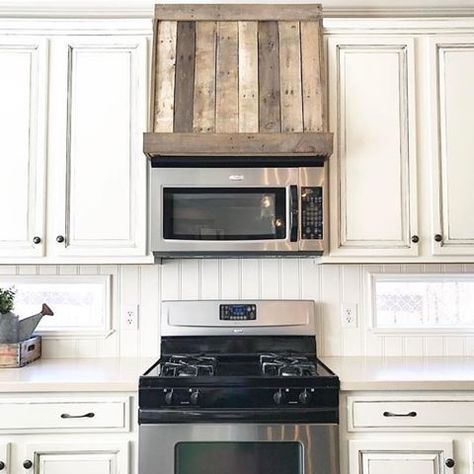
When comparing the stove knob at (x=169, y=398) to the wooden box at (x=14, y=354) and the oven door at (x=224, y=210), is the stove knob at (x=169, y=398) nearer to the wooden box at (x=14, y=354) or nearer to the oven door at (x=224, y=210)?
the oven door at (x=224, y=210)

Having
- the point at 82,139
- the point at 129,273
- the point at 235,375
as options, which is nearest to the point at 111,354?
the point at 129,273

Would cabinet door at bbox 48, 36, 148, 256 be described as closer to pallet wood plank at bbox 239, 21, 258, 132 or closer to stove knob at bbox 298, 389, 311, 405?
pallet wood plank at bbox 239, 21, 258, 132

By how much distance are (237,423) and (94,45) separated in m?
1.75

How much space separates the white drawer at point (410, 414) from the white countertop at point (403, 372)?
0.21ft

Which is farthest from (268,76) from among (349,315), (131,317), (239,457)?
(239,457)

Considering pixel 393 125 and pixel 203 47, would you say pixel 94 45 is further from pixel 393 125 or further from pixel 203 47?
pixel 393 125

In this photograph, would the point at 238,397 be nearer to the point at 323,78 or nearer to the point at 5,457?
the point at 5,457

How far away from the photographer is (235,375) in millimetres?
1902

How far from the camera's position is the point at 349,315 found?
2469 mm

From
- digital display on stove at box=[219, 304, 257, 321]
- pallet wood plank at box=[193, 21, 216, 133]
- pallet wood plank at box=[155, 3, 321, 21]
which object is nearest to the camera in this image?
pallet wood plank at box=[193, 21, 216, 133]

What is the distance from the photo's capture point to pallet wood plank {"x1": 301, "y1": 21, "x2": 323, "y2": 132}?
210 cm

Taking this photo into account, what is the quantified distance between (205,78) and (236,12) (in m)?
0.36

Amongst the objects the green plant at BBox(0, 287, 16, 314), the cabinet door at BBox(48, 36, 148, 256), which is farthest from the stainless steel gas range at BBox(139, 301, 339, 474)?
the green plant at BBox(0, 287, 16, 314)

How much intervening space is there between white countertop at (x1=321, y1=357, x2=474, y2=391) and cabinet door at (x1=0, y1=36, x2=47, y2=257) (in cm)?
145
